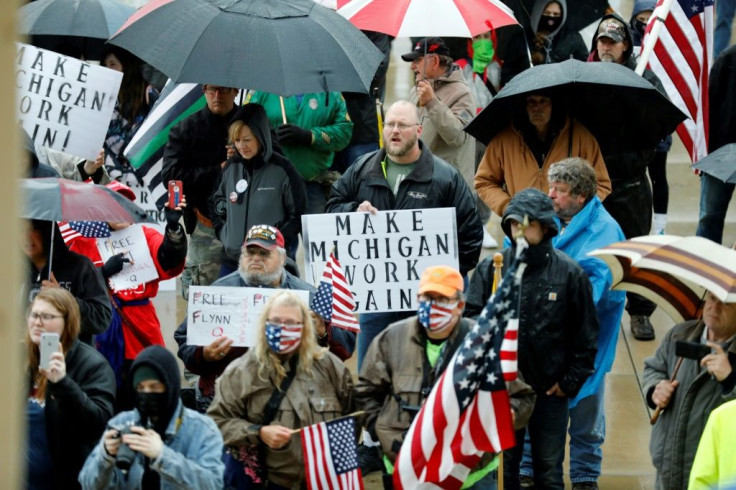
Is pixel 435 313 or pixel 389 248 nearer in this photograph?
pixel 435 313

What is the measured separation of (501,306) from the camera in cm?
487

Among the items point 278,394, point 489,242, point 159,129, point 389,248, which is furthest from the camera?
point 489,242

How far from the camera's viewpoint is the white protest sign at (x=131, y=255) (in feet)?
23.4

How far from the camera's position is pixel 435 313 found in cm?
539

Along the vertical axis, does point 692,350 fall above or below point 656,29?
below

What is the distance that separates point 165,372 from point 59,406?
72 cm

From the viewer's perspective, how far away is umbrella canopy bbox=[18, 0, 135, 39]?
9.33 meters

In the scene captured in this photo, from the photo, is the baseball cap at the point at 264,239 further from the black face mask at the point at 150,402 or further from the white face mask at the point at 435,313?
the black face mask at the point at 150,402

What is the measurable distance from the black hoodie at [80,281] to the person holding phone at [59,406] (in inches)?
34.6

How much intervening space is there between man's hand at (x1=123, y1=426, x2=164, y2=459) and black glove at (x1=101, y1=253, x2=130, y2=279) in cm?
255

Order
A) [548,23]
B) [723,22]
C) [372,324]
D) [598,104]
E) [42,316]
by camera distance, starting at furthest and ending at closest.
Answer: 1. [723,22]
2. [548,23]
3. [598,104]
4. [372,324]
5. [42,316]

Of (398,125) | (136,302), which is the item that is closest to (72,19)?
(136,302)

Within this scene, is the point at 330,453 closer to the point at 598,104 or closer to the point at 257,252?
the point at 257,252

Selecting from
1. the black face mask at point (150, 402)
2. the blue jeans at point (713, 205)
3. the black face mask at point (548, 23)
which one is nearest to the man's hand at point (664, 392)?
the black face mask at point (150, 402)
